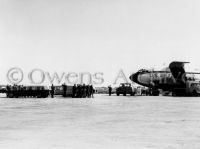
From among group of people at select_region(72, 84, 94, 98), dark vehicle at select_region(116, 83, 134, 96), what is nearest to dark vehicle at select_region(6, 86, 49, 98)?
group of people at select_region(72, 84, 94, 98)

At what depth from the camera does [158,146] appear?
810 centimetres

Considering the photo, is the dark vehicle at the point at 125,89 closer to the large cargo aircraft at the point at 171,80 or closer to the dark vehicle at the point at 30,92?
the large cargo aircraft at the point at 171,80

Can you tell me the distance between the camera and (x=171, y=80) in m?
54.7

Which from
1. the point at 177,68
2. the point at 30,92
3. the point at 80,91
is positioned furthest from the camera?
the point at 177,68

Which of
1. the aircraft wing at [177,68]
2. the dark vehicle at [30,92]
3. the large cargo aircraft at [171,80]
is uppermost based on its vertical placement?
the aircraft wing at [177,68]

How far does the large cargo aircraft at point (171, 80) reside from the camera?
5334 cm

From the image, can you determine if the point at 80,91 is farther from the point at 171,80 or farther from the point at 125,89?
the point at 171,80

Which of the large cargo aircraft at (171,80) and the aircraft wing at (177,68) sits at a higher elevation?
the aircraft wing at (177,68)

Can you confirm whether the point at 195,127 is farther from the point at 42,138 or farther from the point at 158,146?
the point at 42,138

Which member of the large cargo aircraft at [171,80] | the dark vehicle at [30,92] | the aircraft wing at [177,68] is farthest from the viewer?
the aircraft wing at [177,68]

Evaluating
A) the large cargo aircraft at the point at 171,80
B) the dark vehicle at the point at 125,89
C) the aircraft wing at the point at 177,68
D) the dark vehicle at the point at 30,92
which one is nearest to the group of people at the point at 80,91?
the dark vehicle at the point at 30,92

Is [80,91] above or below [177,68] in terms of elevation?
below

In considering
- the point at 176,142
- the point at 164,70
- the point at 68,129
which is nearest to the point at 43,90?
the point at 164,70

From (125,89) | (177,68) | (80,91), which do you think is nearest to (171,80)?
(177,68)
